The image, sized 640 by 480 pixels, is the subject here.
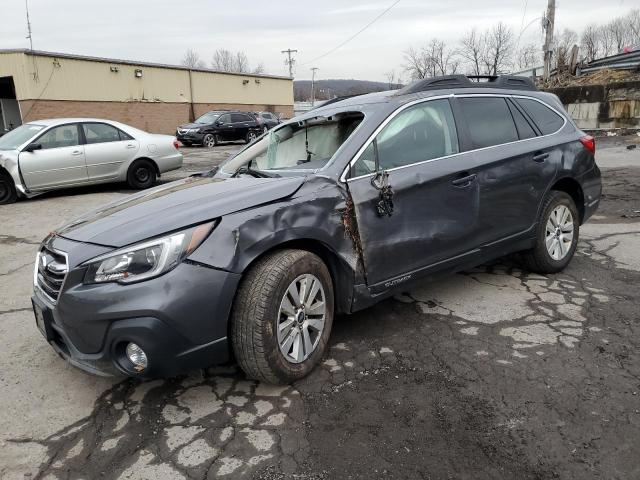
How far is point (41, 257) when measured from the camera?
10.2 feet

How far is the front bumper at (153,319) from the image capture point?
2.50 meters

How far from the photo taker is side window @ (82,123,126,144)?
9.77 metres

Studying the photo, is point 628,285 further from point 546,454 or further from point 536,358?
point 546,454

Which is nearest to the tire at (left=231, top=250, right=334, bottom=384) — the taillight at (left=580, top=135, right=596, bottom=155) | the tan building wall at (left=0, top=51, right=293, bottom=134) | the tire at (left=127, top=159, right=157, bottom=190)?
the taillight at (left=580, top=135, right=596, bottom=155)

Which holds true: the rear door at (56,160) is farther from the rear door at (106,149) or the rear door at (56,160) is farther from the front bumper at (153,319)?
the front bumper at (153,319)

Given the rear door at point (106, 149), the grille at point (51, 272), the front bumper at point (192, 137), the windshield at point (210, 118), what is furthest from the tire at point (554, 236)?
the windshield at point (210, 118)

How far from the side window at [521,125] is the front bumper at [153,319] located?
288cm

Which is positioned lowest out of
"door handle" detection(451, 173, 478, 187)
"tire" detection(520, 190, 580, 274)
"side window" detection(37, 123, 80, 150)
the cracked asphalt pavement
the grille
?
the cracked asphalt pavement

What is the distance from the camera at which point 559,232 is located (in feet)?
15.1

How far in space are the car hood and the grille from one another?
0.45 ft

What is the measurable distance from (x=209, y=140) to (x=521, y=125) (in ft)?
66.7

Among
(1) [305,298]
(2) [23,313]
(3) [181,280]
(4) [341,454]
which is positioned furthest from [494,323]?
(2) [23,313]

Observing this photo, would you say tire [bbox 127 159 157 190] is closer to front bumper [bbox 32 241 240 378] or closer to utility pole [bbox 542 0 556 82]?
front bumper [bbox 32 241 240 378]

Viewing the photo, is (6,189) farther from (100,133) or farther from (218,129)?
(218,129)
